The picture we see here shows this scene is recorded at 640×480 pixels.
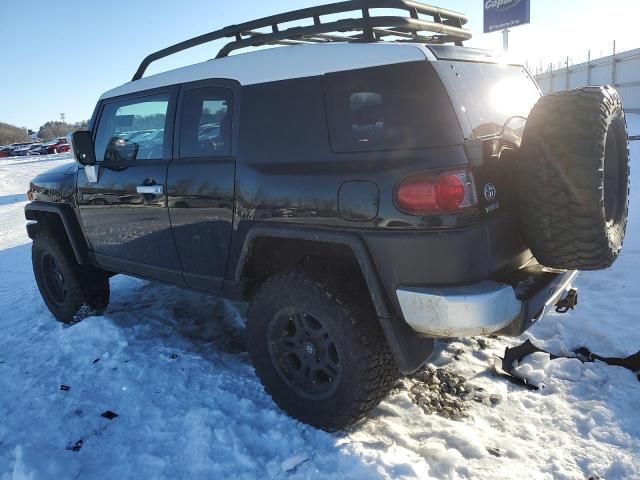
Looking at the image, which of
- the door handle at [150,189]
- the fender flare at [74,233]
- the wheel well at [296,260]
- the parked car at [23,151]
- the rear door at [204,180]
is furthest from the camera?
the parked car at [23,151]

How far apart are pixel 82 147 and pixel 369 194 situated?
8.55 feet

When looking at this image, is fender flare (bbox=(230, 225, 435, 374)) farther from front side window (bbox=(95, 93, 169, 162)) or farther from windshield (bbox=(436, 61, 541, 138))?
front side window (bbox=(95, 93, 169, 162))

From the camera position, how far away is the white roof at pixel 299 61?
7.68ft

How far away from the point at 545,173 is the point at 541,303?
24.9 inches

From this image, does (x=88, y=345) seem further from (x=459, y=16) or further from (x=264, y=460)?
(x=459, y=16)

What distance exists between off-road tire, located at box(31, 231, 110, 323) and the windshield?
3.48 m

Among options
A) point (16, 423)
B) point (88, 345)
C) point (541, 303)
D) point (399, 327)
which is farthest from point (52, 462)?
point (541, 303)

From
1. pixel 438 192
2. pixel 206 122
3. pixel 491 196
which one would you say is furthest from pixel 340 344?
pixel 206 122

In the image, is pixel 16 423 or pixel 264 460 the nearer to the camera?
pixel 264 460

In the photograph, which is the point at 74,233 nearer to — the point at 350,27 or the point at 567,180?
the point at 350,27

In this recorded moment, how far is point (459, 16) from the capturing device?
10.6 feet

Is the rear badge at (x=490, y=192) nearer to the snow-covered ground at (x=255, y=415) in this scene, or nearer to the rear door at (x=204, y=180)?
the snow-covered ground at (x=255, y=415)

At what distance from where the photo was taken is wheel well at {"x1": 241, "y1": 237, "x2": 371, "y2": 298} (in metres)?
2.60

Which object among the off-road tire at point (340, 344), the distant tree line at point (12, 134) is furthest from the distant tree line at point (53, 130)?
the off-road tire at point (340, 344)
